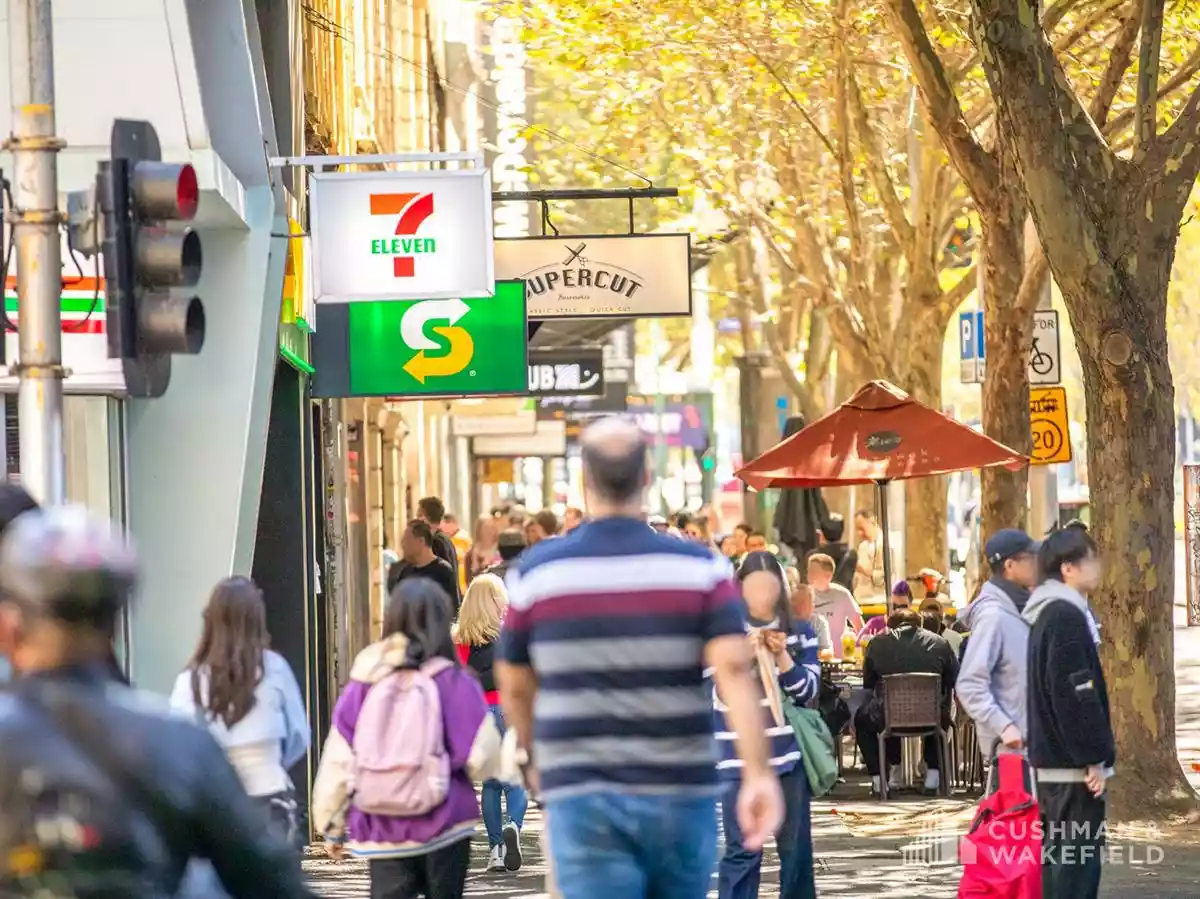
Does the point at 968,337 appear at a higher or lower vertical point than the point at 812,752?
higher

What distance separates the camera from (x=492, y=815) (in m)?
13.0

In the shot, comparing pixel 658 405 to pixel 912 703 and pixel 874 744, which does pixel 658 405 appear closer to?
pixel 874 744

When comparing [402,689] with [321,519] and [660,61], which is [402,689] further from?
[660,61]

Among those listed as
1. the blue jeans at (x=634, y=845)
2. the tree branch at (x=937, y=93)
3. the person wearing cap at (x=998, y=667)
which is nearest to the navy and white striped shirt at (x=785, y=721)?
the person wearing cap at (x=998, y=667)

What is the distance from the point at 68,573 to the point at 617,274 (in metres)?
16.1

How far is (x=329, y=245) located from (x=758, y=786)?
744 centimetres

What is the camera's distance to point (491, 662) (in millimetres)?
13492

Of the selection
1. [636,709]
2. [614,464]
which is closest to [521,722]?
[636,709]

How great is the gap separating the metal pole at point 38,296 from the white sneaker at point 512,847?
622cm

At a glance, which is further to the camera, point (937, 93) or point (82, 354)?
point (937, 93)

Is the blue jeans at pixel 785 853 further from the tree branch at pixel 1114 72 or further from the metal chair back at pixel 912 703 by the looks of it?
the tree branch at pixel 1114 72

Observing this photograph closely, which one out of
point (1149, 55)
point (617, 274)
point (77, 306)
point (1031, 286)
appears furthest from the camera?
point (617, 274)

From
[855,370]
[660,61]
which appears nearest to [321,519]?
[660,61]

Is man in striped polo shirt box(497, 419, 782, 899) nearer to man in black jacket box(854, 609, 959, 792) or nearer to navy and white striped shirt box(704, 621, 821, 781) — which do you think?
A: navy and white striped shirt box(704, 621, 821, 781)
